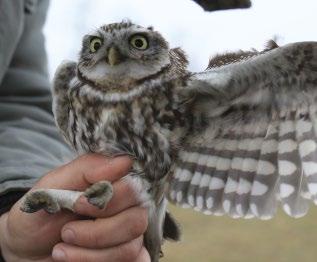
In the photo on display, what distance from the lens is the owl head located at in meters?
2.30

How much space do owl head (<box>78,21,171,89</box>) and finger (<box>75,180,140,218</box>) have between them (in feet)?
1.11

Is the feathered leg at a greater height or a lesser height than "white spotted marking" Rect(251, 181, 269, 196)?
greater

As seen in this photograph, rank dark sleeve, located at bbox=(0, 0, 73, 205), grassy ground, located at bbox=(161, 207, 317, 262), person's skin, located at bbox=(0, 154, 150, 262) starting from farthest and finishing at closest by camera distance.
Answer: grassy ground, located at bbox=(161, 207, 317, 262) → dark sleeve, located at bbox=(0, 0, 73, 205) → person's skin, located at bbox=(0, 154, 150, 262)

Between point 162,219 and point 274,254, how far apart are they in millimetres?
9265

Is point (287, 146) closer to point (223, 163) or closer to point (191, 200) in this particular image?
point (223, 163)

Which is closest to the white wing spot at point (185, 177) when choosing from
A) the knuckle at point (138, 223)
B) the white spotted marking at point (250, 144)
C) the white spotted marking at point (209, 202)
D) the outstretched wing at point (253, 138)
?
the outstretched wing at point (253, 138)

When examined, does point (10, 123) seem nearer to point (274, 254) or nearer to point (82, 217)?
point (82, 217)

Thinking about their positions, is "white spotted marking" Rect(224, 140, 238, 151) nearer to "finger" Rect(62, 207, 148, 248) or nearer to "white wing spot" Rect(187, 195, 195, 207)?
"white wing spot" Rect(187, 195, 195, 207)

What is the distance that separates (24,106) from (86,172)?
99 cm

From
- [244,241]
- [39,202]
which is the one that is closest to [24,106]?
[39,202]

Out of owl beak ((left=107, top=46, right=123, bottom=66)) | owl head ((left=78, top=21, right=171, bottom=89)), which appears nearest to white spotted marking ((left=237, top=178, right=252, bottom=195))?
owl head ((left=78, top=21, right=171, bottom=89))

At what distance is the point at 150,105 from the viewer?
2307 mm

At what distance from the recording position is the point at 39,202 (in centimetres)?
213

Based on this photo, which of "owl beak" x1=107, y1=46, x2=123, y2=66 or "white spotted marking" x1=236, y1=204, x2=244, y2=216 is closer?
"owl beak" x1=107, y1=46, x2=123, y2=66
